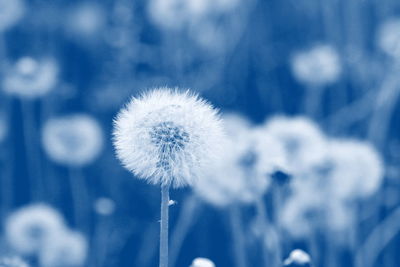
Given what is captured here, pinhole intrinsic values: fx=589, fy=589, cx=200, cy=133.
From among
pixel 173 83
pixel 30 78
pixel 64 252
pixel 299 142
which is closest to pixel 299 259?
pixel 299 142

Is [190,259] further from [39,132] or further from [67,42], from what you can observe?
[67,42]

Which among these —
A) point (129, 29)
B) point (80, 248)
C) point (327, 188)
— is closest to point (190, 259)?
point (80, 248)

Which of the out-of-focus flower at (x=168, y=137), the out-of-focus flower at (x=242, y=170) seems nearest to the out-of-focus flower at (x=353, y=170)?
the out-of-focus flower at (x=242, y=170)

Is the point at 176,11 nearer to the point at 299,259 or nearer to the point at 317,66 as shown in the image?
the point at 317,66

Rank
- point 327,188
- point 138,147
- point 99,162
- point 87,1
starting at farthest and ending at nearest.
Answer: point 87,1
point 99,162
point 327,188
point 138,147

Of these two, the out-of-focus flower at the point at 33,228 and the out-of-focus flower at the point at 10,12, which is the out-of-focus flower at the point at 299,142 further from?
the out-of-focus flower at the point at 10,12

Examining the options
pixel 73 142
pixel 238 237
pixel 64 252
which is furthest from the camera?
pixel 73 142
